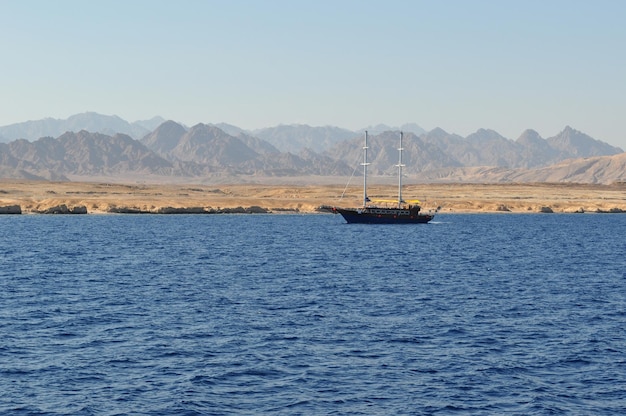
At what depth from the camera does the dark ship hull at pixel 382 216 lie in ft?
566

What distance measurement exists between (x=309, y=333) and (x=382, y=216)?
12689 centimetres

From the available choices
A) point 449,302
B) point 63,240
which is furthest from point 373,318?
point 63,240

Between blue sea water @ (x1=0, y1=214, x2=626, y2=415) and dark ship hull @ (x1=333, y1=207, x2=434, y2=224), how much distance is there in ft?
237

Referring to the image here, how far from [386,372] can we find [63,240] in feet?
295

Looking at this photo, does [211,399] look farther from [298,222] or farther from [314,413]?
[298,222]

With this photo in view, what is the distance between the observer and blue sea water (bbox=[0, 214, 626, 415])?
3475 cm

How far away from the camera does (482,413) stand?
33.1 metres

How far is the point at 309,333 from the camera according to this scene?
155 ft

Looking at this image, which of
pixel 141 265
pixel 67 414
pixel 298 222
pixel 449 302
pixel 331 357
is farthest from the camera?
pixel 298 222

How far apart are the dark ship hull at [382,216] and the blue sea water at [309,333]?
72107 millimetres

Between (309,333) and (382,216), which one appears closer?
(309,333)

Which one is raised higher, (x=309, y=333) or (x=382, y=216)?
(x=382, y=216)

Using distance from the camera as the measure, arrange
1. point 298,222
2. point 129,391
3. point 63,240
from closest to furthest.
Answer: point 129,391 < point 63,240 < point 298,222

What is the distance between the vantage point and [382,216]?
173 meters
